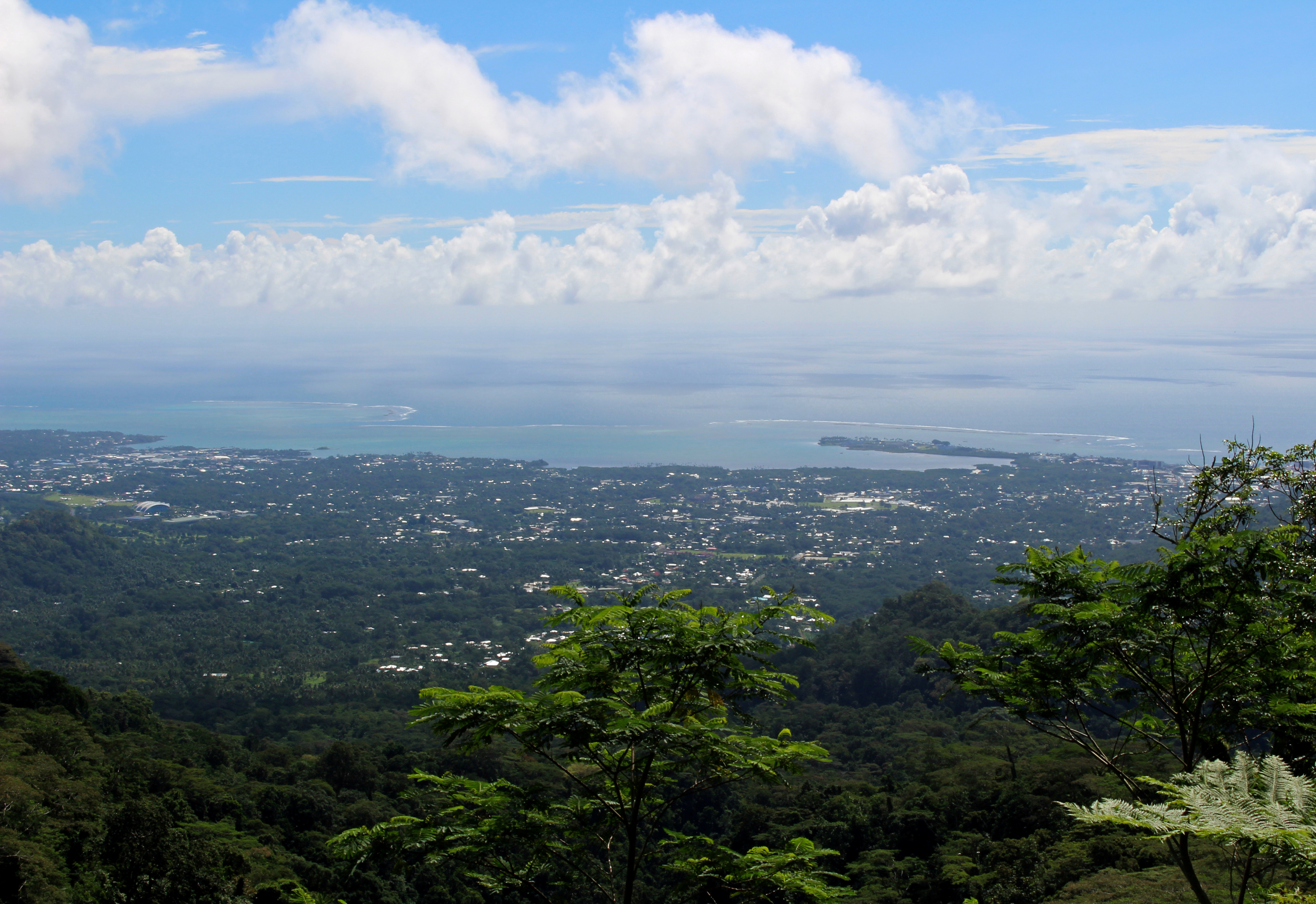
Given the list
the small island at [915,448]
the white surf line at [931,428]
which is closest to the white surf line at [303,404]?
the white surf line at [931,428]

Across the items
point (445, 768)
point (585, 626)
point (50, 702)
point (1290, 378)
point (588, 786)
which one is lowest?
point (445, 768)

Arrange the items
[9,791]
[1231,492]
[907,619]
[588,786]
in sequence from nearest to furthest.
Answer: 1. [588,786]
2. [1231,492]
3. [9,791]
4. [907,619]

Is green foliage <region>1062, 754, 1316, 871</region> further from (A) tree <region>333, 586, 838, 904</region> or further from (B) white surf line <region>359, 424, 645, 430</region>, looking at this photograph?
(B) white surf line <region>359, 424, 645, 430</region>

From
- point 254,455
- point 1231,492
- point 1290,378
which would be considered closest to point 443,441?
point 254,455

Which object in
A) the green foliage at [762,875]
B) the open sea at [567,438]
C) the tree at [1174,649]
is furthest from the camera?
the open sea at [567,438]

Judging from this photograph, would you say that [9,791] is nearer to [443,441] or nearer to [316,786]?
[316,786]

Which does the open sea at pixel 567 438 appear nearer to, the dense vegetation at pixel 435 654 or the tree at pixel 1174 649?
the dense vegetation at pixel 435 654
